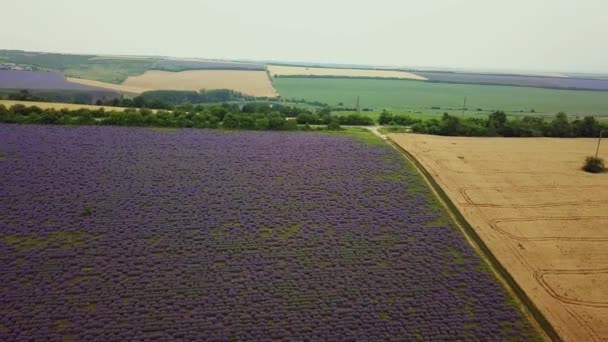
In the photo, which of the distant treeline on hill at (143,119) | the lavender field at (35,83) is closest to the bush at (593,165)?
the distant treeline on hill at (143,119)

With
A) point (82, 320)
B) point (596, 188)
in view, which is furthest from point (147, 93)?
point (596, 188)

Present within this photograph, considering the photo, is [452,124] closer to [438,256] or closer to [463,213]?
[463,213]

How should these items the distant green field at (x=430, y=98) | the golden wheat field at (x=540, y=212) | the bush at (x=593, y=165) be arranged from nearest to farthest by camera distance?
the golden wheat field at (x=540, y=212)
the bush at (x=593, y=165)
the distant green field at (x=430, y=98)

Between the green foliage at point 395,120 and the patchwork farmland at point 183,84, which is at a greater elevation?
the patchwork farmland at point 183,84

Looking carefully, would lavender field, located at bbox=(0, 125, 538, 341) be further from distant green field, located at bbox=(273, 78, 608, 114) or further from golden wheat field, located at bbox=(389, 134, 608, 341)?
distant green field, located at bbox=(273, 78, 608, 114)

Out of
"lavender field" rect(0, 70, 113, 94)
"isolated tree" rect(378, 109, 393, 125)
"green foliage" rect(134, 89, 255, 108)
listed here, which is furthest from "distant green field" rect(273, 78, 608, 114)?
"lavender field" rect(0, 70, 113, 94)

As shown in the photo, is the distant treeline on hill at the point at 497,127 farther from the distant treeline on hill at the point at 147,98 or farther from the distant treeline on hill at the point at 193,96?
the distant treeline on hill at the point at 193,96

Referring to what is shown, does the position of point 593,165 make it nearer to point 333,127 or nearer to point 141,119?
point 333,127
